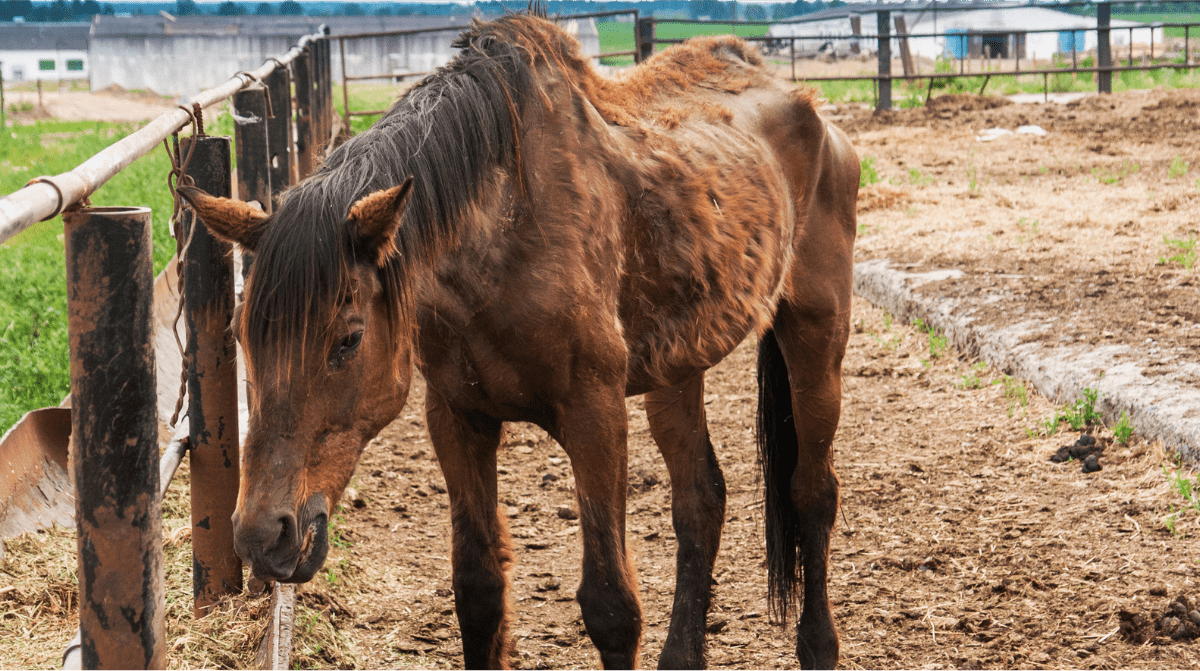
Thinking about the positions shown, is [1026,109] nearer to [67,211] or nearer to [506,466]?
[506,466]

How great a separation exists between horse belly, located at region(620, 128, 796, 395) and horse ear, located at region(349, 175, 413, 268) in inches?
36.6

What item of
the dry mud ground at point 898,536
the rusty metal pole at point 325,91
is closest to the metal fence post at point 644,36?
the rusty metal pole at point 325,91

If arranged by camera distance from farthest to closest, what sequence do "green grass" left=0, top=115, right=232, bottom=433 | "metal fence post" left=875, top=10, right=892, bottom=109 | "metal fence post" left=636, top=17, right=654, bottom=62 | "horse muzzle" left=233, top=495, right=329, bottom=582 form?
"metal fence post" left=875, top=10, right=892, bottom=109 < "metal fence post" left=636, top=17, right=654, bottom=62 < "green grass" left=0, top=115, right=232, bottom=433 < "horse muzzle" left=233, top=495, right=329, bottom=582

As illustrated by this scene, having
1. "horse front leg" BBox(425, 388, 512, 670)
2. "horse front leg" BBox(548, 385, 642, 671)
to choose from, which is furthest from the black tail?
"horse front leg" BBox(425, 388, 512, 670)

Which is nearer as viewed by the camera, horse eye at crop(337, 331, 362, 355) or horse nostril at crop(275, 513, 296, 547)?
horse nostril at crop(275, 513, 296, 547)

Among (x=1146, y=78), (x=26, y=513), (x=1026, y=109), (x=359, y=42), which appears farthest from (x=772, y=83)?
(x=359, y=42)

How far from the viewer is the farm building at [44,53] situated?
51.9 metres

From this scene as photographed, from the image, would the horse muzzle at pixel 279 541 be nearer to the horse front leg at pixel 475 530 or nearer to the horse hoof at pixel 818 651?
the horse front leg at pixel 475 530

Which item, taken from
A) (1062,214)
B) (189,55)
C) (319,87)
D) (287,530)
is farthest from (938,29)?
(189,55)

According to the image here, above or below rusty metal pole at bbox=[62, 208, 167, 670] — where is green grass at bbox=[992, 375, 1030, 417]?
below

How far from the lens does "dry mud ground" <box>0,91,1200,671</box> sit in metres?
3.16

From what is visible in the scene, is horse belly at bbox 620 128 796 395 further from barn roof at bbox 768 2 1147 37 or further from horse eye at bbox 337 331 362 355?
barn roof at bbox 768 2 1147 37

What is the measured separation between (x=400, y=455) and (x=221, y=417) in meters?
2.31

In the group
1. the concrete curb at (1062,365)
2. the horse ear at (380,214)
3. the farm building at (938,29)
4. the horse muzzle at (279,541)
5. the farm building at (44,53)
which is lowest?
the concrete curb at (1062,365)
